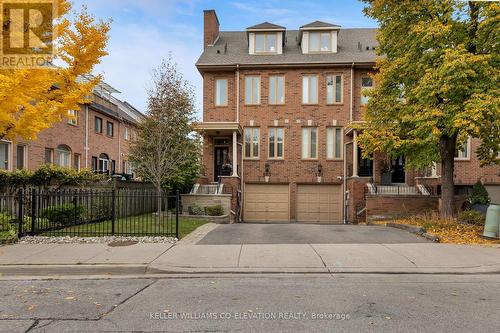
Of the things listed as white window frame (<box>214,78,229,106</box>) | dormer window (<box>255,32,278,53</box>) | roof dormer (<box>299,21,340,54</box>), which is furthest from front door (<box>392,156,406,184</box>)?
white window frame (<box>214,78,229,106</box>)

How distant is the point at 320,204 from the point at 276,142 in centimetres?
429

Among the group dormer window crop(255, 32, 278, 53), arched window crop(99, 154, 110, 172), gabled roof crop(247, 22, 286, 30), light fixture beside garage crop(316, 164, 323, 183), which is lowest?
light fixture beside garage crop(316, 164, 323, 183)

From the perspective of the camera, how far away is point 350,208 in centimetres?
1958

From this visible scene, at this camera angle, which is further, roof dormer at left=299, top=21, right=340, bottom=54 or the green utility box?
roof dormer at left=299, top=21, right=340, bottom=54

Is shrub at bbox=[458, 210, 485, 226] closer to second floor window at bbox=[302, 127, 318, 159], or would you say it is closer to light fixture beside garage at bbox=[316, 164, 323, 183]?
light fixture beside garage at bbox=[316, 164, 323, 183]

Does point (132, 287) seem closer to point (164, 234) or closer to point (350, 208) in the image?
point (164, 234)

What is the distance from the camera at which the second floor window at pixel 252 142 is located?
21469mm

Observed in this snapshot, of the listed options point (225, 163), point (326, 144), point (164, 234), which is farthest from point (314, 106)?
point (164, 234)

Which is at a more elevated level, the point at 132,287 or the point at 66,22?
the point at 66,22

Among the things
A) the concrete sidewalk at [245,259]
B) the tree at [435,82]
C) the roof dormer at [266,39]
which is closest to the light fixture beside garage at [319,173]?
the tree at [435,82]

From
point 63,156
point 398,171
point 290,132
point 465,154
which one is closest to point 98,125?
point 63,156

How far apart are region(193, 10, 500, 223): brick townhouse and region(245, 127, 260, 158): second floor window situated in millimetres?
57

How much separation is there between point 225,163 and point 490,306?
17.0 metres

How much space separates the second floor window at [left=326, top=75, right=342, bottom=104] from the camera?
69.7 feet
